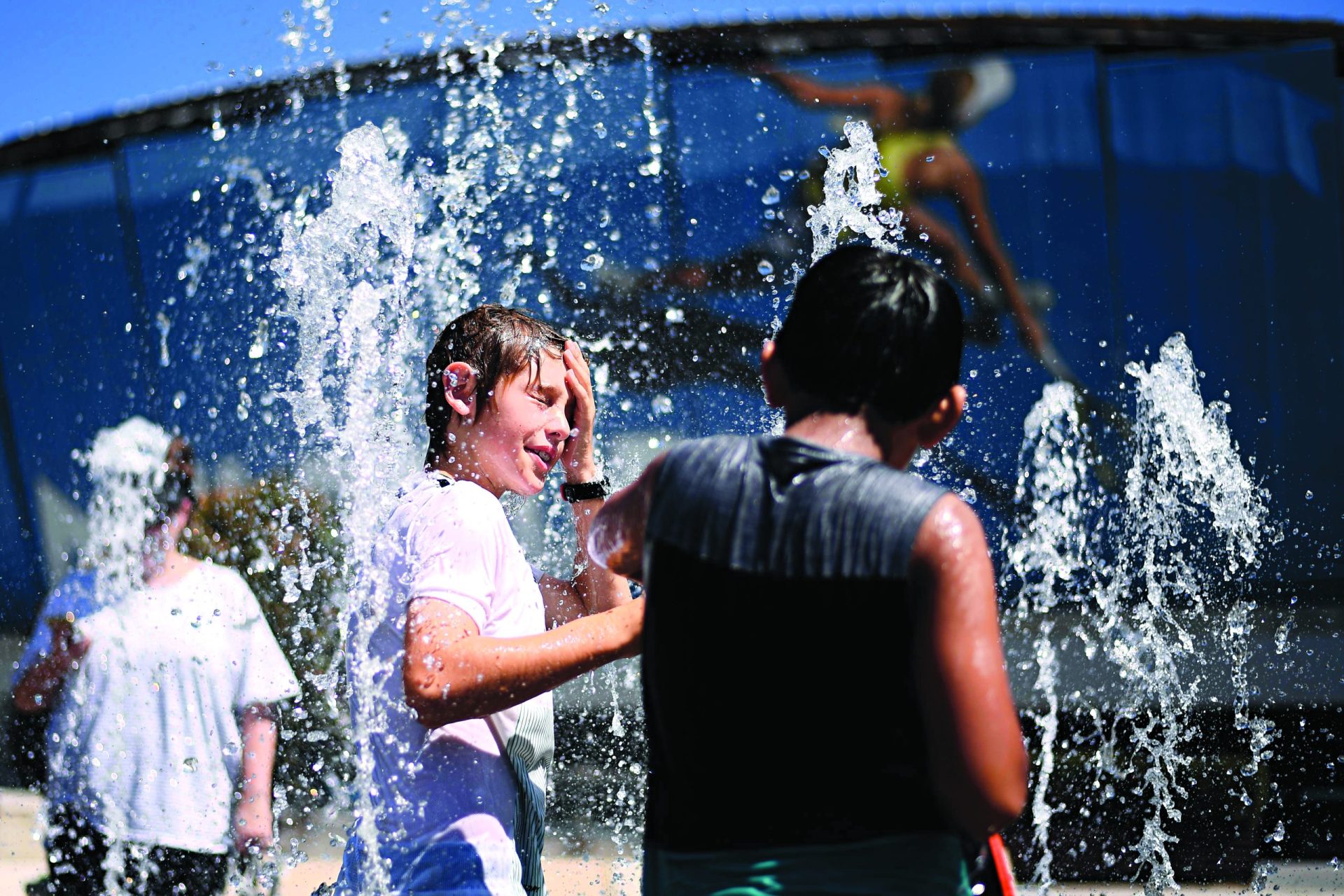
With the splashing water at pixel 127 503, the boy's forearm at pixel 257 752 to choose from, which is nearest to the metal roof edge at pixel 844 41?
the splashing water at pixel 127 503

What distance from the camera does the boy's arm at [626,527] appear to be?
3.95 ft

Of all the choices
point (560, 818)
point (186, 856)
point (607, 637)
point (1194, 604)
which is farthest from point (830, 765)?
point (1194, 604)

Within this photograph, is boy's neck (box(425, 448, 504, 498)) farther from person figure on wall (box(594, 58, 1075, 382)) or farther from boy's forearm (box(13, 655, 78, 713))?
person figure on wall (box(594, 58, 1075, 382))

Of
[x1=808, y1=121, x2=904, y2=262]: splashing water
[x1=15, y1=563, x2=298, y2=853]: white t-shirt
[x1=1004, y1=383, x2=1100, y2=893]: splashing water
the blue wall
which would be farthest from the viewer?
the blue wall

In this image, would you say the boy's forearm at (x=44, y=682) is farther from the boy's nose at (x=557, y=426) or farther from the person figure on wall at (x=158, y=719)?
the boy's nose at (x=557, y=426)

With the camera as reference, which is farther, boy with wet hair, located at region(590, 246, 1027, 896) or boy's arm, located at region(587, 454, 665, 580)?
boy's arm, located at region(587, 454, 665, 580)

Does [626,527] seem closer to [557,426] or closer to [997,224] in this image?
[557,426]

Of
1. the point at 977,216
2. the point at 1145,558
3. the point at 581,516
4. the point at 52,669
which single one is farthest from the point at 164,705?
the point at 977,216

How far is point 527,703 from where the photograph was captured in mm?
1671

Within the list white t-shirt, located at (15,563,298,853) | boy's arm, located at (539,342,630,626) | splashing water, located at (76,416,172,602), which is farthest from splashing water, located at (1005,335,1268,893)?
boy's arm, located at (539,342,630,626)

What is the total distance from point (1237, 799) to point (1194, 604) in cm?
246

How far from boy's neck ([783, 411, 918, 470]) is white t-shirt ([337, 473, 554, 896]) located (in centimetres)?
57

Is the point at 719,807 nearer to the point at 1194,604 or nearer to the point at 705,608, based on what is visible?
the point at 705,608

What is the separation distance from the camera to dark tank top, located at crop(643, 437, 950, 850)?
40.0 inches
